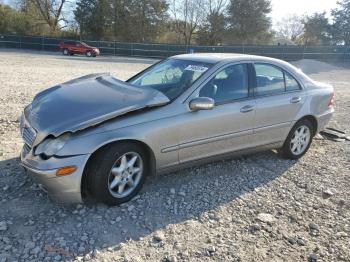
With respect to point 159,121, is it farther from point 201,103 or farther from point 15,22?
point 15,22

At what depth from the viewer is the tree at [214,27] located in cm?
4453

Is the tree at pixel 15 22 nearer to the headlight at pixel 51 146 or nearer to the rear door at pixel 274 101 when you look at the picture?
the rear door at pixel 274 101

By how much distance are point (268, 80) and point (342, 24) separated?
155 ft

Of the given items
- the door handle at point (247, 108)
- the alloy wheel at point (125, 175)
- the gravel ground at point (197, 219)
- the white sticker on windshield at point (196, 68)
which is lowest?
the gravel ground at point (197, 219)

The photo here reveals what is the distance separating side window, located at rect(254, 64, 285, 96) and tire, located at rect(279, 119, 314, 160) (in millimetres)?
677

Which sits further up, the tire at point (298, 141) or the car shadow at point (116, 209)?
the tire at point (298, 141)

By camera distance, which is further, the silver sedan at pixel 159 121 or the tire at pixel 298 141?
the tire at pixel 298 141

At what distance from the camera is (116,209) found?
12.5 ft

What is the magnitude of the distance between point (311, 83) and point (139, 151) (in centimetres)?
311

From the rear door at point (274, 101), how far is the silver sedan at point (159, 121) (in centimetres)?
1

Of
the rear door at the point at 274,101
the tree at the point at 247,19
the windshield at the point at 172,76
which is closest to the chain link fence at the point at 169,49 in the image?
the tree at the point at 247,19

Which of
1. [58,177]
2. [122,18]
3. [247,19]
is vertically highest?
[247,19]

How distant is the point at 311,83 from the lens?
5602 millimetres

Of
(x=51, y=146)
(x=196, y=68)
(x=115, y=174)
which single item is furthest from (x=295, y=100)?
(x=51, y=146)
